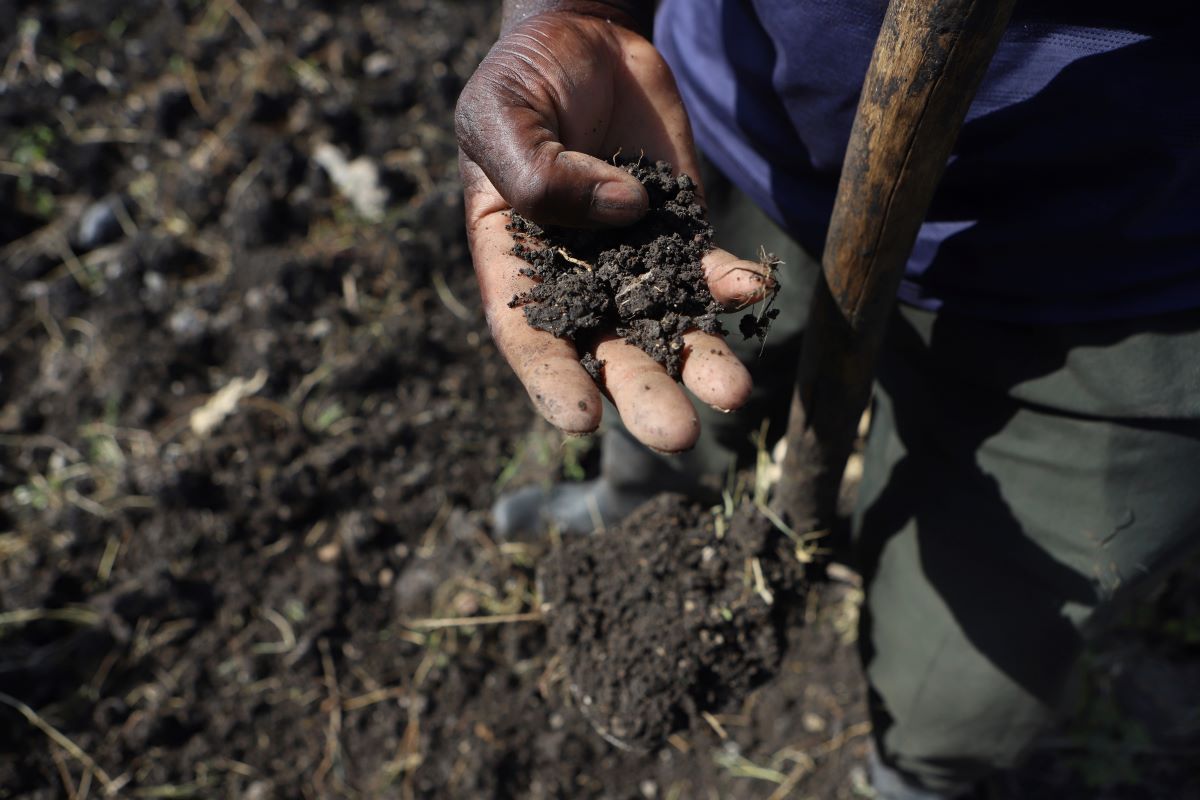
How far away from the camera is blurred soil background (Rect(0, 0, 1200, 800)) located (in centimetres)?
235

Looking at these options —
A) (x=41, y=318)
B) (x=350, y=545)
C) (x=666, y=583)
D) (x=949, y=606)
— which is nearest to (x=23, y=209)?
(x=41, y=318)

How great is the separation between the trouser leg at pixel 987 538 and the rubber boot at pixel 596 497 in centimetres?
54

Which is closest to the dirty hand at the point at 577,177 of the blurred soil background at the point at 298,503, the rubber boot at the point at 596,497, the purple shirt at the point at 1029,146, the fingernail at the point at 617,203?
the fingernail at the point at 617,203

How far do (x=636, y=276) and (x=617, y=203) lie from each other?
131 mm

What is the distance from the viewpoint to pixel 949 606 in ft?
6.03

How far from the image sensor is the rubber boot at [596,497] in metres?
2.31

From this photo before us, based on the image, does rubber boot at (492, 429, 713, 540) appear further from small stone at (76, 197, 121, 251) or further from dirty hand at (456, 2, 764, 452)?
small stone at (76, 197, 121, 251)

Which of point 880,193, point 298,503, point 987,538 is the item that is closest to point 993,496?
point 987,538

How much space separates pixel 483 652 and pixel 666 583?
93 centimetres

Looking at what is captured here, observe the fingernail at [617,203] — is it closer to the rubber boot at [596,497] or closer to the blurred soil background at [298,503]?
the rubber boot at [596,497]

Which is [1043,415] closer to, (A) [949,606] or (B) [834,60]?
(A) [949,606]

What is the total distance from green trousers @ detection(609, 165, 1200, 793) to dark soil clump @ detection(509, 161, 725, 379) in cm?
20

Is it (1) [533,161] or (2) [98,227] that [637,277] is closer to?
(1) [533,161]

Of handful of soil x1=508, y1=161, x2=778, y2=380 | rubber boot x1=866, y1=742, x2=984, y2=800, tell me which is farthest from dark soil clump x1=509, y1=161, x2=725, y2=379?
rubber boot x1=866, y1=742, x2=984, y2=800
